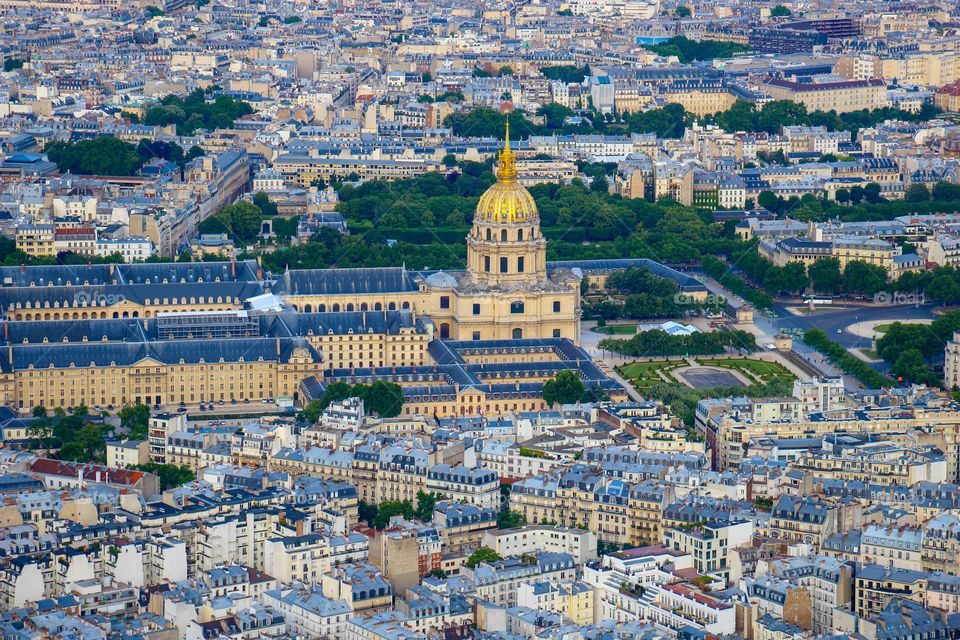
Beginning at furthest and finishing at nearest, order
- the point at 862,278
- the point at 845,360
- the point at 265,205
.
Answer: the point at 265,205
the point at 862,278
the point at 845,360

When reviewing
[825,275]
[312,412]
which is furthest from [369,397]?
[825,275]

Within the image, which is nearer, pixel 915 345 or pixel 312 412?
pixel 312 412

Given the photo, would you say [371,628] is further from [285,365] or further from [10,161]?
[10,161]

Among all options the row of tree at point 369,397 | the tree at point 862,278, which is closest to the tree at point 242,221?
the tree at point 862,278

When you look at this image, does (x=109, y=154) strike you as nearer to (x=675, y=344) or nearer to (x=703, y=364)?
(x=675, y=344)

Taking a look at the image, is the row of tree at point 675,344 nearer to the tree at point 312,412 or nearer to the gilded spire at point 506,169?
the gilded spire at point 506,169

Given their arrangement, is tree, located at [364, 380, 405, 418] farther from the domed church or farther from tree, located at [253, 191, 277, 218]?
tree, located at [253, 191, 277, 218]
